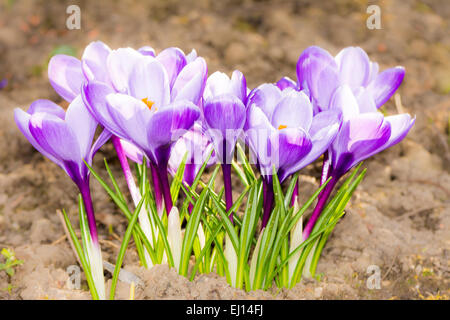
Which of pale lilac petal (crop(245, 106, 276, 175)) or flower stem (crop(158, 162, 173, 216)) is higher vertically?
pale lilac petal (crop(245, 106, 276, 175))

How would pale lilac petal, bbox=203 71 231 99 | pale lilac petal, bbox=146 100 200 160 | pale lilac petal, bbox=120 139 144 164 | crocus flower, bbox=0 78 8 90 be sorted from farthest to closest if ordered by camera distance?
crocus flower, bbox=0 78 8 90
pale lilac petal, bbox=120 139 144 164
pale lilac petal, bbox=203 71 231 99
pale lilac petal, bbox=146 100 200 160

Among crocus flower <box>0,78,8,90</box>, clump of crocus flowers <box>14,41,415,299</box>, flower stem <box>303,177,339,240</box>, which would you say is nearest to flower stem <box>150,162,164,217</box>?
clump of crocus flowers <box>14,41,415,299</box>

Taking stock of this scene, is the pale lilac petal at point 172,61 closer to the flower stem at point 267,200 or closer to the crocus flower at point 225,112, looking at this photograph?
the crocus flower at point 225,112

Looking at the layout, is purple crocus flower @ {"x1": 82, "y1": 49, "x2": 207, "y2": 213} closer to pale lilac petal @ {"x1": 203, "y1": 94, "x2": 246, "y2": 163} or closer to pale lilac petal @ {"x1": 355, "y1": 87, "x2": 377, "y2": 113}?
pale lilac petal @ {"x1": 203, "y1": 94, "x2": 246, "y2": 163}

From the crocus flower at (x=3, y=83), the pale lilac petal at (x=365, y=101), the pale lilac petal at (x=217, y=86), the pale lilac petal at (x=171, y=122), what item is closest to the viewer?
the pale lilac petal at (x=171, y=122)

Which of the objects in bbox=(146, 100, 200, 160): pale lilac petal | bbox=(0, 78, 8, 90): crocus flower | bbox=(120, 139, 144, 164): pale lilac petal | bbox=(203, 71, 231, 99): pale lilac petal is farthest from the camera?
bbox=(0, 78, 8, 90): crocus flower

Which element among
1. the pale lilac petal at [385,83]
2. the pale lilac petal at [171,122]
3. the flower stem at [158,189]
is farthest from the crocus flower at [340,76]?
the flower stem at [158,189]
